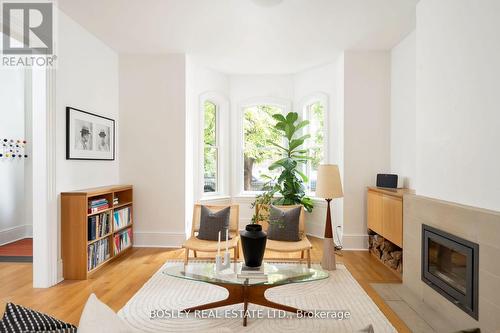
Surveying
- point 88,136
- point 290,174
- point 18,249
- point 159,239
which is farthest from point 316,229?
point 18,249

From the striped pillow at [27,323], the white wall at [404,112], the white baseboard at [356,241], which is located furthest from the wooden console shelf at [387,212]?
the striped pillow at [27,323]

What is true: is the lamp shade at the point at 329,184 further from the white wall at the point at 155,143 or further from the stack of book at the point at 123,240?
the stack of book at the point at 123,240

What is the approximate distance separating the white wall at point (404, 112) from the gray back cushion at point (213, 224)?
8.15ft

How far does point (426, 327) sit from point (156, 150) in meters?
4.00

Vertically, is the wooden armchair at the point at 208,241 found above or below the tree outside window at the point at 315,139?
below

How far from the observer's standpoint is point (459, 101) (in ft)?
8.19

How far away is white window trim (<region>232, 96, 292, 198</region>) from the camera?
5.96 m

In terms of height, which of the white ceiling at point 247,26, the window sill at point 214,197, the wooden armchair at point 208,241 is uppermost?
the white ceiling at point 247,26

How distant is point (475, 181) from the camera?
2295 millimetres

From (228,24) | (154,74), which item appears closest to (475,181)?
(228,24)

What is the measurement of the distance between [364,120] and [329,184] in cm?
154

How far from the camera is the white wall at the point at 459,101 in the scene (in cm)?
214

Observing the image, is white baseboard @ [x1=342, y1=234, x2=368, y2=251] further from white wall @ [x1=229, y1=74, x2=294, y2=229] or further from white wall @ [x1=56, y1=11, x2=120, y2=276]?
white wall @ [x1=56, y1=11, x2=120, y2=276]

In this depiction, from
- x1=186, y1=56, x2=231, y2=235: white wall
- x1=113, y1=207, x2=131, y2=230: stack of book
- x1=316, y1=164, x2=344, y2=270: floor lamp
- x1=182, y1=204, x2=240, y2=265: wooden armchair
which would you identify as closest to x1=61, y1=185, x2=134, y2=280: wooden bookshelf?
x1=113, y1=207, x2=131, y2=230: stack of book
